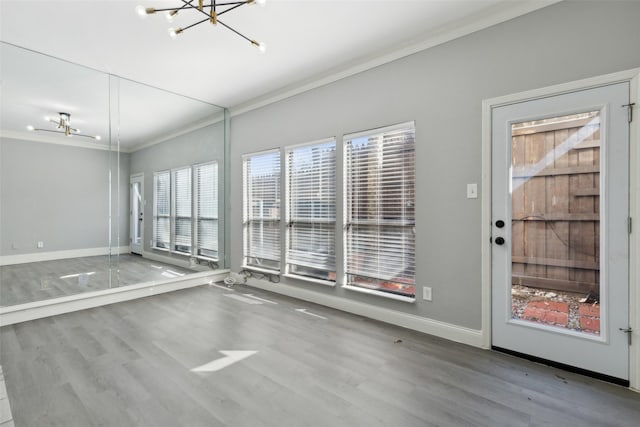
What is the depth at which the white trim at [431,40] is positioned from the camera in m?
2.41

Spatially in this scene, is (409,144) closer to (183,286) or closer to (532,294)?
(532,294)

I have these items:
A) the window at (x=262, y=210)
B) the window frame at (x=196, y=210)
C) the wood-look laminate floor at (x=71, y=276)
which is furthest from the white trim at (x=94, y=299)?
the window at (x=262, y=210)

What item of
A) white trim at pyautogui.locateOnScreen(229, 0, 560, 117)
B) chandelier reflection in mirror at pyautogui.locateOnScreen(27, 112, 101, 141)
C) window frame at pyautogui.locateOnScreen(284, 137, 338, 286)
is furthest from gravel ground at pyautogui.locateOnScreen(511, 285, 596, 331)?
chandelier reflection in mirror at pyautogui.locateOnScreen(27, 112, 101, 141)

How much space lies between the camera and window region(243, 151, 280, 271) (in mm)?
4402

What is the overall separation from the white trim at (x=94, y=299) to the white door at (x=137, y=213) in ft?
1.74

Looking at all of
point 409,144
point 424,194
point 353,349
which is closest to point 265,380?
point 353,349

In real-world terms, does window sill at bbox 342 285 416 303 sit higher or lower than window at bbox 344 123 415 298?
lower

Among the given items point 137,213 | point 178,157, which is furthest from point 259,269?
point 178,157

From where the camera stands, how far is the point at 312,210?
12.9 feet

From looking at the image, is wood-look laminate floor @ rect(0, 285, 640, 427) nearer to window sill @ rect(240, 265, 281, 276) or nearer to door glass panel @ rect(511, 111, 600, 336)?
door glass panel @ rect(511, 111, 600, 336)

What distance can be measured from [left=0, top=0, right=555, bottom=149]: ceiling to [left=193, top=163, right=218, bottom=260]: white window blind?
3.72ft

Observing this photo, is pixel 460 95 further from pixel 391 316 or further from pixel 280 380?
pixel 280 380

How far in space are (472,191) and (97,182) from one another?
170 inches

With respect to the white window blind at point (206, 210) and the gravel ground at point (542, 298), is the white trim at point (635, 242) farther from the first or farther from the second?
the white window blind at point (206, 210)
